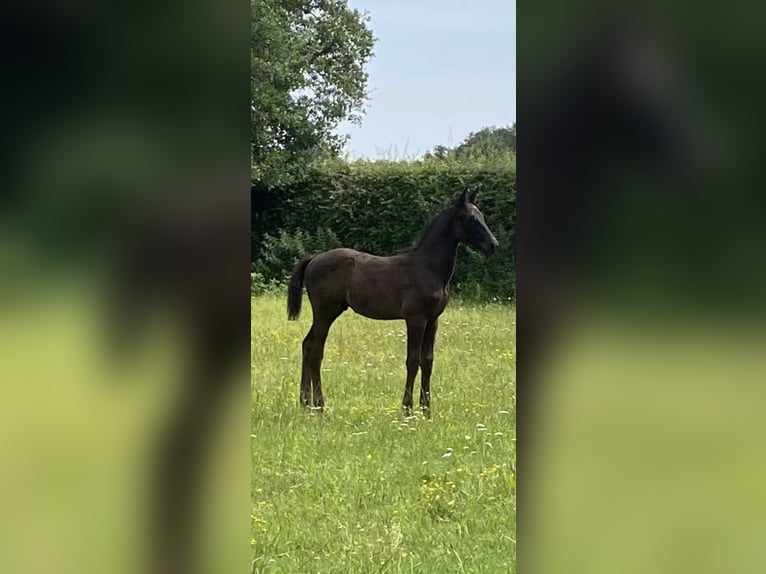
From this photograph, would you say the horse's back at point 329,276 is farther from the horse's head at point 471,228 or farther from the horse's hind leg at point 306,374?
the horse's head at point 471,228

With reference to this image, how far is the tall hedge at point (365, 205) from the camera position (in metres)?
11.2

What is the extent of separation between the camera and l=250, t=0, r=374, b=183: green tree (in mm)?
13320

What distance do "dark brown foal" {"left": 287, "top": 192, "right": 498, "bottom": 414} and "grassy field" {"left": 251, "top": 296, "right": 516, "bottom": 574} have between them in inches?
15.5

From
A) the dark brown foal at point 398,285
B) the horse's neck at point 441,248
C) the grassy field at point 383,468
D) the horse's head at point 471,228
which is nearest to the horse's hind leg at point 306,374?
Answer: the dark brown foal at point 398,285

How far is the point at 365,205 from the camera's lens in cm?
1142

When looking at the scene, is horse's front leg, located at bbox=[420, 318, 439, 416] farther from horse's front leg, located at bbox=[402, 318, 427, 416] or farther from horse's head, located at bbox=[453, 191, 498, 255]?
horse's head, located at bbox=[453, 191, 498, 255]

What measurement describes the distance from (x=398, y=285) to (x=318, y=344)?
82 cm
